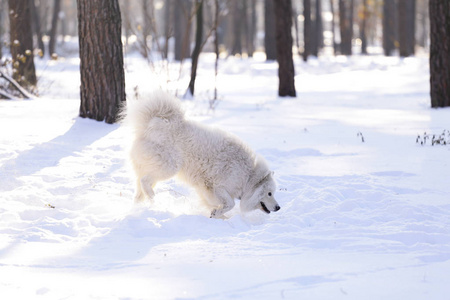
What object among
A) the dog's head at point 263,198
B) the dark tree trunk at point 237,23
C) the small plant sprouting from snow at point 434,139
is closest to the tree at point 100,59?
the dog's head at point 263,198

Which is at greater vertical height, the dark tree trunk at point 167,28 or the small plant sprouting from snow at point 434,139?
the dark tree trunk at point 167,28

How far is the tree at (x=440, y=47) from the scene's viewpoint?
38.9ft

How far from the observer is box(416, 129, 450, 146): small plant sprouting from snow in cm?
867

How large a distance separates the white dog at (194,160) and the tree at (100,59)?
346 cm

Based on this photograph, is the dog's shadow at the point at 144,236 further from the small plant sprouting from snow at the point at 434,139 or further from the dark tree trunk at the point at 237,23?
the dark tree trunk at the point at 237,23

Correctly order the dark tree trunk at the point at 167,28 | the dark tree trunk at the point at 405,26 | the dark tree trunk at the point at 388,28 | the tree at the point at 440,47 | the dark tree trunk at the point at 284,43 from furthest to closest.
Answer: the dark tree trunk at the point at 388,28
the dark tree trunk at the point at 405,26
the dark tree trunk at the point at 284,43
the dark tree trunk at the point at 167,28
the tree at the point at 440,47

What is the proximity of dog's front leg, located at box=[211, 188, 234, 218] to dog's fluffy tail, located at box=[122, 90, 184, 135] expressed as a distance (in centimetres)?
90

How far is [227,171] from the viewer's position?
607 cm

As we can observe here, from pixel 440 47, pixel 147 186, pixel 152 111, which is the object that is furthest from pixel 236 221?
pixel 440 47

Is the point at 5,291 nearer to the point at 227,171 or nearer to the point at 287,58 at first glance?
the point at 227,171

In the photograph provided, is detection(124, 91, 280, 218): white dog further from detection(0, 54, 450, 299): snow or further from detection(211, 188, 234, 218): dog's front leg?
detection(0, 54, 450, 299): snow

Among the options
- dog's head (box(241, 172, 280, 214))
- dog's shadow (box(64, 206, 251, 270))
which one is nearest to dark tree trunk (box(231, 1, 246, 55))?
dog's head (box(241, 172, 280, 214))

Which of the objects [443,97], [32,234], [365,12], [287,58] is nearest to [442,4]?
[443,97]

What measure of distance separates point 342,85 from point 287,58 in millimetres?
5699
